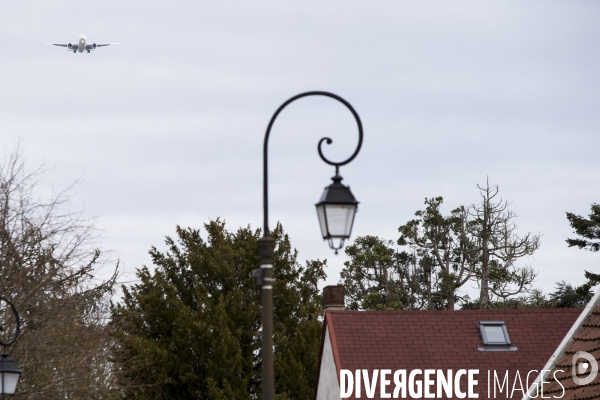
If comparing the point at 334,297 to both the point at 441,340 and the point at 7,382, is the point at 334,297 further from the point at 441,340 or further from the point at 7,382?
the point at 7,382

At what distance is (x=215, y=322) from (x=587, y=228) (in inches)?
781

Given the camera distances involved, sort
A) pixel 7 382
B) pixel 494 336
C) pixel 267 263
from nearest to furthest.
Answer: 1. pixel 267 263
2. pixel 7 382
3. pixel 494 336

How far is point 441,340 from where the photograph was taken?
92.8 feet

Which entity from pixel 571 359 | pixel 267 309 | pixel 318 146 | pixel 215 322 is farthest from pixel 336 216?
pixel 215 322

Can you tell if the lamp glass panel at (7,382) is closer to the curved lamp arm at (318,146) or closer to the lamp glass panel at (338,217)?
the curved lamp arm at (318,146)

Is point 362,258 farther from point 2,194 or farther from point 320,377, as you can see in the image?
point 2,194

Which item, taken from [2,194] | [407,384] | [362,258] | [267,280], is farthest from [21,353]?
[362,258]

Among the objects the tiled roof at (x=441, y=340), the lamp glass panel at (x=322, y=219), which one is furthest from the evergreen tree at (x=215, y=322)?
the lamp glass panel at (x=322, y=219)

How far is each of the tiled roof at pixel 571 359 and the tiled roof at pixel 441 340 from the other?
14.4 metres

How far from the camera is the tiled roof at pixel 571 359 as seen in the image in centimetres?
1134

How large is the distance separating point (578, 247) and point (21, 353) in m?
32.7

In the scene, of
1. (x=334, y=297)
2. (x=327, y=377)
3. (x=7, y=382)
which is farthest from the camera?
(x=334, y=297)

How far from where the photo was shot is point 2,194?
24.0m

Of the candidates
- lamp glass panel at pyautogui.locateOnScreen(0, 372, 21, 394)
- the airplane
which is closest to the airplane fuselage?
the airplane
